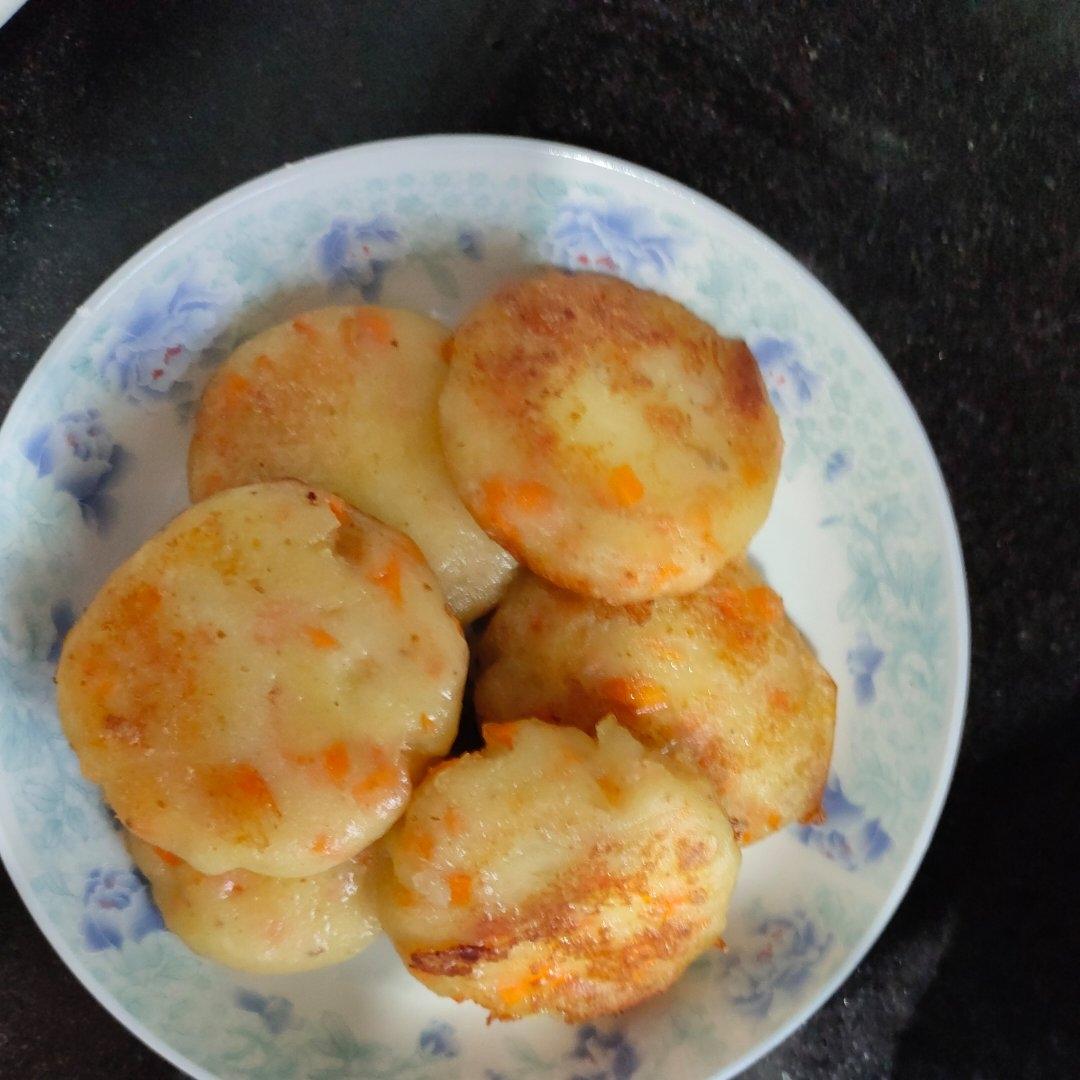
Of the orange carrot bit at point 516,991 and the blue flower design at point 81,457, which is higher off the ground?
the blue flower design at point 81,457

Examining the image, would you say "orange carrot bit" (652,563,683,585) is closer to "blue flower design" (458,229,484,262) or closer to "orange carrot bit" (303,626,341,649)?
"orange carrot bit" (303,626,341,649)

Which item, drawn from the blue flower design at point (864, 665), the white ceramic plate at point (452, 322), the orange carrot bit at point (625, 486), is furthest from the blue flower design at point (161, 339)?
the blue flower design at point (864, 665)

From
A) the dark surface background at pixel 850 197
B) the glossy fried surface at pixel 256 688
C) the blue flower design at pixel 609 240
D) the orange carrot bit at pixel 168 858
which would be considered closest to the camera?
the glossy fried surface at pixel 256 688

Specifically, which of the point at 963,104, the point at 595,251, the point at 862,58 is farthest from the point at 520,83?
the point at 963,104

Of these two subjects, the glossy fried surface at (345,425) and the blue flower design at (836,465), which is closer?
the glossy fried surface at (345,425)

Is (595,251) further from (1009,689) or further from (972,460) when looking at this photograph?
(1009,689)

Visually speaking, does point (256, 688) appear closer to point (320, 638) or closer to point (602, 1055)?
point (320, 638)

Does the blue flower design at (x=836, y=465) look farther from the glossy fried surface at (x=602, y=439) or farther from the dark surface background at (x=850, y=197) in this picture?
the dark surface background at (x=850, y=197)
